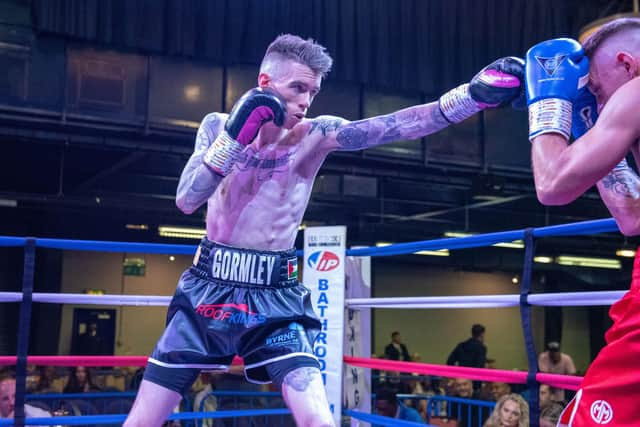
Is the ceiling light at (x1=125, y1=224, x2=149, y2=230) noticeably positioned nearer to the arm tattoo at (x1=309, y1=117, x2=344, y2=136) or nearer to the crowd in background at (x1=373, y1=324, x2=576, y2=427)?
the crowd in background at (x1=373, y1=324, x2=576, y2=427)

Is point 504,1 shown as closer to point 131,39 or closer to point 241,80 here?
point 241,80

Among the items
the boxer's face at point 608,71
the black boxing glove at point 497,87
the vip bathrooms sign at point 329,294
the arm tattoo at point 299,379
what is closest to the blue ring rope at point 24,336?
the arm tattoo at point 299,379

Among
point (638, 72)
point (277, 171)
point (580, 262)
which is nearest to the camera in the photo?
point (638, 72)

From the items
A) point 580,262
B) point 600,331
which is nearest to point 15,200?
point 580,262

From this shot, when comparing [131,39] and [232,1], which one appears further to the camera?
[232,1]

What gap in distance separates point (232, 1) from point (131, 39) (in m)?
1.25

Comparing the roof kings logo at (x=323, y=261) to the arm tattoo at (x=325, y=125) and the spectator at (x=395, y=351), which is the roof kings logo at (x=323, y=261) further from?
the spectator at (x=395, y=351)

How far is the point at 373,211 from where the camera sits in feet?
35.1

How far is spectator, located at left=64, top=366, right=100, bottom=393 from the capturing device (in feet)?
24.0

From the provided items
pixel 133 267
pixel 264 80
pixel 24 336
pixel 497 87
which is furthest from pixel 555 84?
pixel 133 267

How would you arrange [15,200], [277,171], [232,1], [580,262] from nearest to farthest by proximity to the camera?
[277,171] → [232,1] → [15,200] → [580,262]

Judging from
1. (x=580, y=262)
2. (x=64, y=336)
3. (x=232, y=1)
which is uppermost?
(x=232, y=1)

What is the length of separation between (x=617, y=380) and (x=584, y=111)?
1.92 feet

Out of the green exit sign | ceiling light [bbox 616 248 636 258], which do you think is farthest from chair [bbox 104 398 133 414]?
ceiling light [bbox 616 248 636 258]
